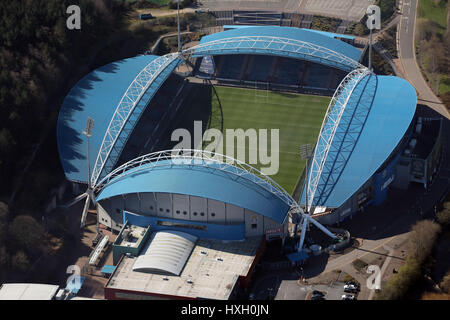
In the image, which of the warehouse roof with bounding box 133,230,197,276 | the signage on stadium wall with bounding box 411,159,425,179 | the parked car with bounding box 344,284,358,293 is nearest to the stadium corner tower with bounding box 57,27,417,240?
the warehouse roof with bounding box 133,230,197,276

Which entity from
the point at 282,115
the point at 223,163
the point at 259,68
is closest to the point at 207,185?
A: the point at 223,163

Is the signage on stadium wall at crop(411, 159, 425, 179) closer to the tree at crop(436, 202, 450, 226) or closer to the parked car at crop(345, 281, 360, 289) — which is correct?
the tree at crop(436, 202, 450, 226)

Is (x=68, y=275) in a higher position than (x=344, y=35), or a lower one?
lower

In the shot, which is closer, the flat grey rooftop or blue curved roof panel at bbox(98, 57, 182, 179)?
the flat grey rooftop

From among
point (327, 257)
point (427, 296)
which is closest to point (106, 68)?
point (327, 257)

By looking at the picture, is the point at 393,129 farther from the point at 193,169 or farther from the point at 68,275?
the point at 68,275

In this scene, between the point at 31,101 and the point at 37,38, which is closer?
the point at 31,101

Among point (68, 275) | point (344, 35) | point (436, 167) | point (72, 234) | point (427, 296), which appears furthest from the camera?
point (344, 35)

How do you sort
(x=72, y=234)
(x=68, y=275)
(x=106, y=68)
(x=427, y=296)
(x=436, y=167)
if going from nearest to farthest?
(x=427, y=296) → (x=68, y=275) → (x=72, y=234) → (x=436, y=167) → (x=106, y=68)
